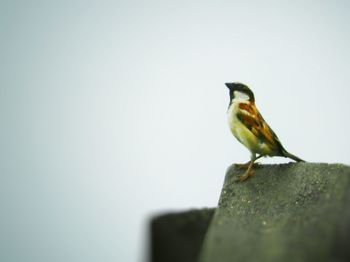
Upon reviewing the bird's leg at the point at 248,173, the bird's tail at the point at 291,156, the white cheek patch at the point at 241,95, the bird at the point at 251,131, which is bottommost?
the bird's leg at the point at 248,173

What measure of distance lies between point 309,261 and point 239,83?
3046 millimetres

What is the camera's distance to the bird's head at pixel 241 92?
17.3ft

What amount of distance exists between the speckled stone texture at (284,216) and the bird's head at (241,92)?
0.98 meters

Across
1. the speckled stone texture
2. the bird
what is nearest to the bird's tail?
the bird

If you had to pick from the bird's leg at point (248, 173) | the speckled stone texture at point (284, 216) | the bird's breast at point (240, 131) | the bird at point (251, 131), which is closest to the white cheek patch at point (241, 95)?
the bird at point (251, 131)

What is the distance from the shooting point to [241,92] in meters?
5.30

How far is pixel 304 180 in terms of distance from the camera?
4.22 m

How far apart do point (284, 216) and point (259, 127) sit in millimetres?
1534

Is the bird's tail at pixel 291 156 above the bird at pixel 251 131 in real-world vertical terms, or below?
below

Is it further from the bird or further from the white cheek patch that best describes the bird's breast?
the white cheek patch

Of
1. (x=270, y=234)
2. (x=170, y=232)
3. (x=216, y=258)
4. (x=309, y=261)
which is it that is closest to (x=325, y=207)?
(x=270, y=234)

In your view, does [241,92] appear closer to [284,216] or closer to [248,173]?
[248,173]

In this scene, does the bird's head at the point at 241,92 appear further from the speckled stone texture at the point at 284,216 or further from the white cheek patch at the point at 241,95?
the speckled stone texture at the point at 284,216

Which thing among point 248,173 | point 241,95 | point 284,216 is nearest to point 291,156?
point 248,173
